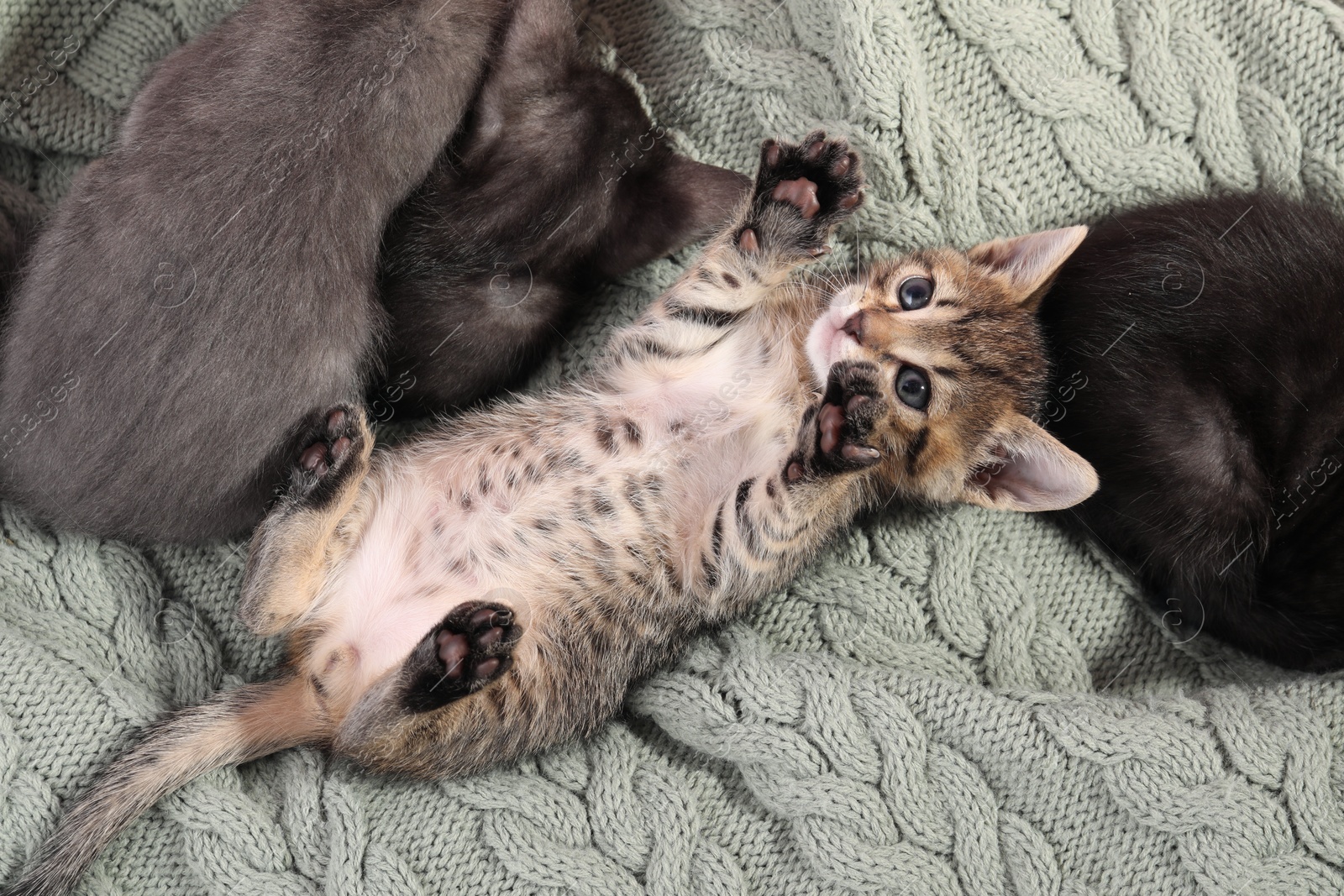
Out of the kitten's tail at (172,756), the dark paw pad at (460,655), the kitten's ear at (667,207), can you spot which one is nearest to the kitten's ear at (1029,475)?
the kitten's ear at (667,207)

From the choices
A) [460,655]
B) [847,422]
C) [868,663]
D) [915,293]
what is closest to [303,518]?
[460,655]

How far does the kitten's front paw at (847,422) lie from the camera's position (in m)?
1.42

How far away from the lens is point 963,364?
1.66m

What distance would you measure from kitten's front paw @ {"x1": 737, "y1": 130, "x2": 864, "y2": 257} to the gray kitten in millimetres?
339

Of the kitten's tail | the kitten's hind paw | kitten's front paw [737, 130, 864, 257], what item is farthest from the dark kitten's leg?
kitten's front paw [737, 130, 864, 257]

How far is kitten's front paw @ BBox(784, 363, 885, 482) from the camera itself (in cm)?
142

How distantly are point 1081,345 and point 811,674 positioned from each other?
2.43ft

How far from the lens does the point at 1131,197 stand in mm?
1863

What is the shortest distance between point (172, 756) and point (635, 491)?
0.81 metres

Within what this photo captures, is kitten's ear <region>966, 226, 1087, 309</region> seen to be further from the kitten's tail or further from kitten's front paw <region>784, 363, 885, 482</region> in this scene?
the kitten's tail

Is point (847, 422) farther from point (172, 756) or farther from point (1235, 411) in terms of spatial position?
point (172, 756)

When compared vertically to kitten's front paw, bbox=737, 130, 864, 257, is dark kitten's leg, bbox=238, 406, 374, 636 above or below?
below

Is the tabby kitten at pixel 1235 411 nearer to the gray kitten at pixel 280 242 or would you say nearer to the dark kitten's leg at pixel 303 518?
the gray kitten at pixel 280 242

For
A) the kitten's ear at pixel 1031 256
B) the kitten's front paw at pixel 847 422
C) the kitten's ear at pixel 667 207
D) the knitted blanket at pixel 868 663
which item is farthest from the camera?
the kitten's ear at pixel 667 207
